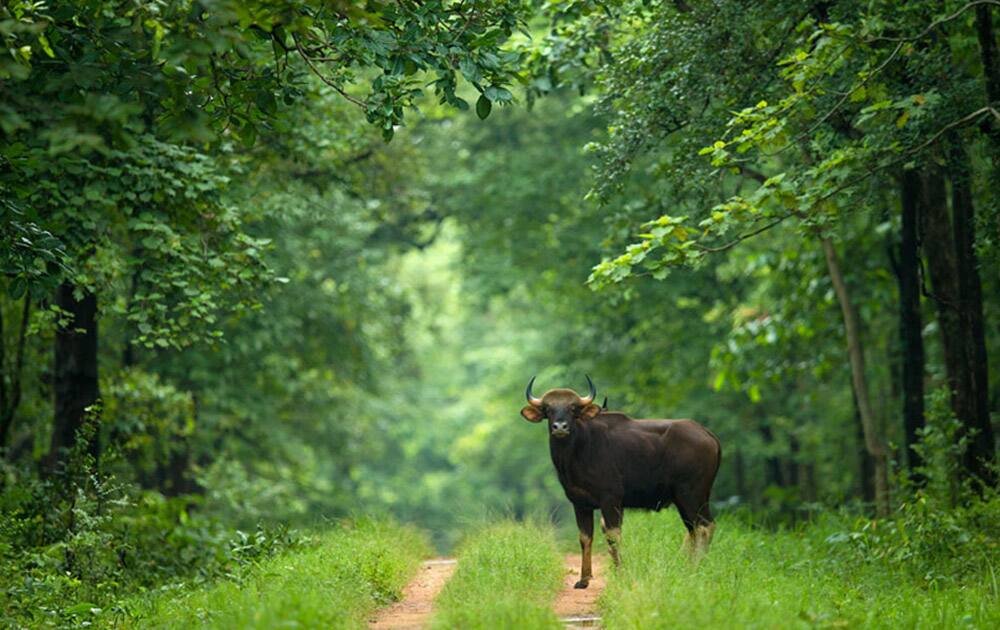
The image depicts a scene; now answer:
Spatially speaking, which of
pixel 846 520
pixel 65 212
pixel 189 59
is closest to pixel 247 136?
pixel 189 59

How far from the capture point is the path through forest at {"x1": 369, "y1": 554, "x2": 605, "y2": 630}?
1002 cm

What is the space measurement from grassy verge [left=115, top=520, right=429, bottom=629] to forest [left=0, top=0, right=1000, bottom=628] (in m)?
0.06

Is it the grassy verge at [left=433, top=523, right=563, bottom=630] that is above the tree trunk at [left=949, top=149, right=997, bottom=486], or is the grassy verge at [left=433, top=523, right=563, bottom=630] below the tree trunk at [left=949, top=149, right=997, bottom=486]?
below

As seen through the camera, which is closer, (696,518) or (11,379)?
(696,518)

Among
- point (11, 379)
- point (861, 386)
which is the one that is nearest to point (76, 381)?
point (11, 379)

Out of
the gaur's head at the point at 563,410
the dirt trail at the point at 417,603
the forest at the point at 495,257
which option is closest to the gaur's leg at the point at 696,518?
the forest at the point at 495,257

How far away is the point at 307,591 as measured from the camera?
9.97 meters

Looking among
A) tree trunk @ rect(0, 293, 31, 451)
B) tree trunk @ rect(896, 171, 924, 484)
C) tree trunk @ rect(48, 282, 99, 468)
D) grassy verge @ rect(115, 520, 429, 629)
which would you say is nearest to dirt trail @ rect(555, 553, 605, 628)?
grassy verge @ rect(115, 520, 429, 629)

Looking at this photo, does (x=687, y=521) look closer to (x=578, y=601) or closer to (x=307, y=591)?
(x=578, y=601)

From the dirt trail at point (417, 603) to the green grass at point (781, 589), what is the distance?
165cm

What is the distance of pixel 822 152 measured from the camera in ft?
41.7

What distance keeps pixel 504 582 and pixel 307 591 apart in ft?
5.80

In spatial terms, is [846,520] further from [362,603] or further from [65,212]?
[65,212]

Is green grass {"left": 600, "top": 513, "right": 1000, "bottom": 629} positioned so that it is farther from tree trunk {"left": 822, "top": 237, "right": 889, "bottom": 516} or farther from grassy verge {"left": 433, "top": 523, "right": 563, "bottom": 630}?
tree trunk {"left": 822, "top": 237, "right": 889, "bottom": 516}
